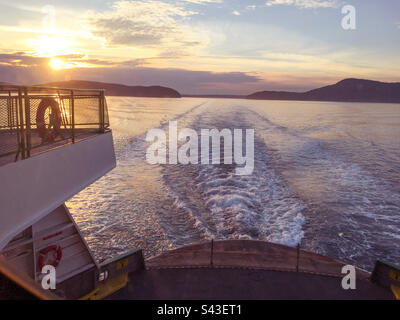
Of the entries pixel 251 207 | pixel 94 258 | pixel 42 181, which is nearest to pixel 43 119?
pixel 42 181

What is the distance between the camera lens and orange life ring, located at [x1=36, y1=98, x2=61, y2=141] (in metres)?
5.39

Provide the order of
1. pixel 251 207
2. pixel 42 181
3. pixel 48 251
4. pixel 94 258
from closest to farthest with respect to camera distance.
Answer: pixel 42 181, pixel 48 251, pixel 94 258, pixel 251 207

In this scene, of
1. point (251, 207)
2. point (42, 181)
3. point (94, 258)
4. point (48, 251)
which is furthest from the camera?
point (251, 207)

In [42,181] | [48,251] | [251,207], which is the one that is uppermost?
[42,181]

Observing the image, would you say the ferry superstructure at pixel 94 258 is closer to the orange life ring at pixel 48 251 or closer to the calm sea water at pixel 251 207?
the orange life ring at pixel 48 251

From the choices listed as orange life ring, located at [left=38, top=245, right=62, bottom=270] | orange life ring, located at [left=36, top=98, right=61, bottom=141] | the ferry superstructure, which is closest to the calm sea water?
the ferry superstructure

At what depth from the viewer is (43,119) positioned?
6.01m

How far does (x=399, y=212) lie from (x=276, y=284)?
386 inches

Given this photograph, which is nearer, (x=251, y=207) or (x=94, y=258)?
(x=94, y=258)

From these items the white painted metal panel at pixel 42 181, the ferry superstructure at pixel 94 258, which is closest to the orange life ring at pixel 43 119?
the ferry superstructure at pixel 94 258

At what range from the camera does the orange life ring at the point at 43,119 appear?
17.7 feet

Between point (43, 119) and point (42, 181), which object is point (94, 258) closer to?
point (42, 181)

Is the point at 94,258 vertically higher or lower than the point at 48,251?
lower

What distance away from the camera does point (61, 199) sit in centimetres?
451
